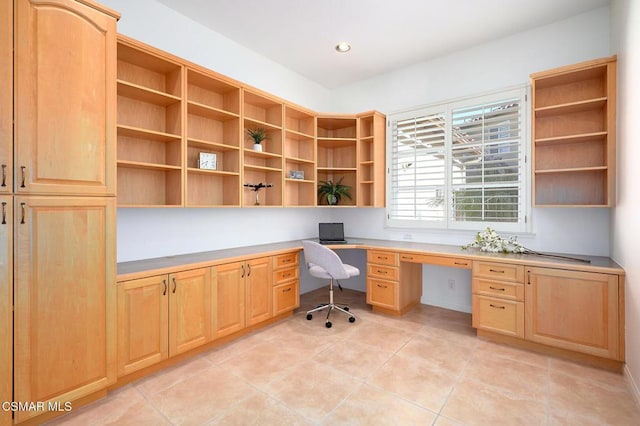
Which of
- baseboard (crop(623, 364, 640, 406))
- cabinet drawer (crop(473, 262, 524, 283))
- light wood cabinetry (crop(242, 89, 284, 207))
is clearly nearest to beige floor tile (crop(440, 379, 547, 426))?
baseboard (crop(623, 364, 640, 406))

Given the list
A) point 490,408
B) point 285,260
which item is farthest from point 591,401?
point 285,260

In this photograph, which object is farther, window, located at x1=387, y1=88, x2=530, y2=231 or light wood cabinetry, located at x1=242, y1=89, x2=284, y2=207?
light wood cabinetry, located at x1=242, y1=89, x2=284, y2=207

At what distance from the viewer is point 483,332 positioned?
9.90 feet

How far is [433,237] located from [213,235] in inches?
106

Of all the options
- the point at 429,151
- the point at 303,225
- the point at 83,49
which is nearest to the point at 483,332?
the point at 429,151

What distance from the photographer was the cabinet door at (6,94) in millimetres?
1635

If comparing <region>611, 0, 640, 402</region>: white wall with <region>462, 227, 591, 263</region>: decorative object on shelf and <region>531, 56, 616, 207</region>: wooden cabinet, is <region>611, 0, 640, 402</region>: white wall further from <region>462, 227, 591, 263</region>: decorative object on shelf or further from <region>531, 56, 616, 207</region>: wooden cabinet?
<region>462, 227, 591, 263</region>: decorative object on shelf

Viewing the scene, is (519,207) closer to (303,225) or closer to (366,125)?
(366,125)

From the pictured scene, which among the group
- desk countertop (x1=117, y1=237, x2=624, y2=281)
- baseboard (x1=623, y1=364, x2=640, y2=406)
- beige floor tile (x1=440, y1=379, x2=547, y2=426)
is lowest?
beige floor tile (x1=440, y1=379, x2=547, y2=426)

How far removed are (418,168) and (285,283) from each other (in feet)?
7.44

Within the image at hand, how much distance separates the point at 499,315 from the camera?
2.90 metres

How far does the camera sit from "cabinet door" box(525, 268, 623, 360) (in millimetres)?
2414

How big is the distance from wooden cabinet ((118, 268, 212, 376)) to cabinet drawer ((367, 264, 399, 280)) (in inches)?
75.4

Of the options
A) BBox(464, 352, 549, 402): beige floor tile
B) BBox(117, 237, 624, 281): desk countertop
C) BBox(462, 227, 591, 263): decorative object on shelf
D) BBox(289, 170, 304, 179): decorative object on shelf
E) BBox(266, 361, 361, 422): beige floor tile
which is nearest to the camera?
BBox(266, 361, 361, 422): beige floor tile
